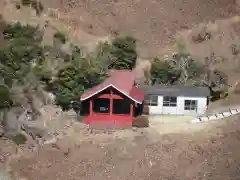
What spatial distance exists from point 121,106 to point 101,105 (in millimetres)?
1442

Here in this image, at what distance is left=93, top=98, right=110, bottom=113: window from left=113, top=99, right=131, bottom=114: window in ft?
1.67

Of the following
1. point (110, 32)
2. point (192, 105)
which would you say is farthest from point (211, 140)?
point (110, 32)

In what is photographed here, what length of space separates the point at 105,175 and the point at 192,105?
1119 cm

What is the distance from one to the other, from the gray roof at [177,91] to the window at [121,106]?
215cm

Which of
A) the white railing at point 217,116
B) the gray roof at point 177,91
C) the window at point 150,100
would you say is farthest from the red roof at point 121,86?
the white railing at point 217,116

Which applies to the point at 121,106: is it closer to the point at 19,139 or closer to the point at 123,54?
the point at 19,139

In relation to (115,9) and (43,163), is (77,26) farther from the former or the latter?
(43,163)

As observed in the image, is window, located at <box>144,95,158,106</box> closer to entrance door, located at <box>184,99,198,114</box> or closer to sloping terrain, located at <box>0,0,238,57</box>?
entrance door, located at <box>184,99,198,114</box>

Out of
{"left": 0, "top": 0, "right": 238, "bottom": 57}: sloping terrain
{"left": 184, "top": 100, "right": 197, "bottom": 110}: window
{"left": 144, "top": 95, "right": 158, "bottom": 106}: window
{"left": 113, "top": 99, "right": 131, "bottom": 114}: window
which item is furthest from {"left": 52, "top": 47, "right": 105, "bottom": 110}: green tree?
{"left": 0, "top": 0, "right": 238, "bottom": 57}: sloping terrain

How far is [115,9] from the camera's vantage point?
191 feet

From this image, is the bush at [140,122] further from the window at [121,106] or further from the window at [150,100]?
the window at [150,100]

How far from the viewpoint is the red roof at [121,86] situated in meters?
36.4

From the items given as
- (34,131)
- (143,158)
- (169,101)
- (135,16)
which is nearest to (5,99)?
(34,131)

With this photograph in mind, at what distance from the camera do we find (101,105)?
3803 cm
